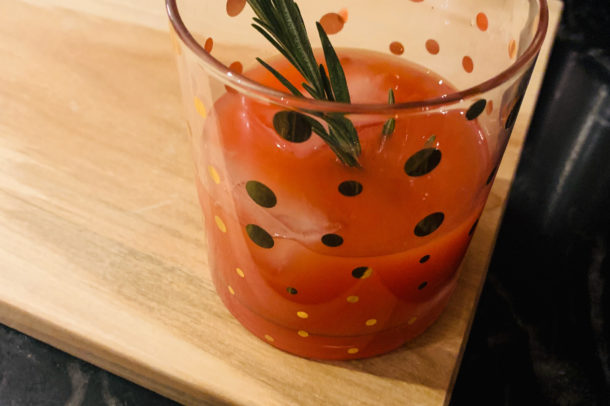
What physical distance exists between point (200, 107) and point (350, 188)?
0.27 ft

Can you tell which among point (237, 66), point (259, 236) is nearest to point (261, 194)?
point (259, 236)

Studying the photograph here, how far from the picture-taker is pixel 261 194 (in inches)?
12.3

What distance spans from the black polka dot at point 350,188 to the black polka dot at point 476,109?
6 centimetres

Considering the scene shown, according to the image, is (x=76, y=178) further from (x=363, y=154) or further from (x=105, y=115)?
(x=363, y=154)

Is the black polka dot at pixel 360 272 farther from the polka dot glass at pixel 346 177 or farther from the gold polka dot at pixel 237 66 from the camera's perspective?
the gold polka dot at pixel 237 66

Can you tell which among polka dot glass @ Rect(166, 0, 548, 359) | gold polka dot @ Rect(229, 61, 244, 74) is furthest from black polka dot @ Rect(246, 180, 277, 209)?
gold polka dot @ Rect(229, 61, 244, 74)

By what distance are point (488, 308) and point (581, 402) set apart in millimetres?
86

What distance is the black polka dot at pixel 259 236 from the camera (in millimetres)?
327

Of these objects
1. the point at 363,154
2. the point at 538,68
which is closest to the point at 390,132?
the point at 363,154

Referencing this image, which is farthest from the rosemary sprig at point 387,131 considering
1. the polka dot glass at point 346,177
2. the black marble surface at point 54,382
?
the black marble surface at point 54,382

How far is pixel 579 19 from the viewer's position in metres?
0.74

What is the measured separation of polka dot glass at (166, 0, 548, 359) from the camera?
28 centimetres

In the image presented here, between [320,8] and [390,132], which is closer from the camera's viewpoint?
[390,132]

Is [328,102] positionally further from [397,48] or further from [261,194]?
[397,48]
